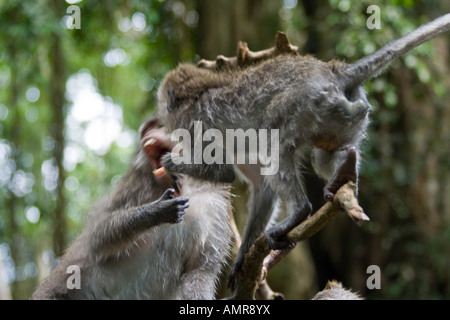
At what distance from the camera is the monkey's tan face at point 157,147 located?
373 cm

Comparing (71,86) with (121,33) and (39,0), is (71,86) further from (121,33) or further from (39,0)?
(39,0)

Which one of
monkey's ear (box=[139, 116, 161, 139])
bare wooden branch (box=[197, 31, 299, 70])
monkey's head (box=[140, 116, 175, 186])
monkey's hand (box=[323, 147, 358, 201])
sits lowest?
monkey's hand (box=[323, 147, 358, 201])

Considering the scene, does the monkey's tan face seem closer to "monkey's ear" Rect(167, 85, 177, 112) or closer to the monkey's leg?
"monkey's ear" Rect(167, 85, 177, 112)

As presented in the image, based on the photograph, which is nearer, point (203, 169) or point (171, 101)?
point (203, 169)

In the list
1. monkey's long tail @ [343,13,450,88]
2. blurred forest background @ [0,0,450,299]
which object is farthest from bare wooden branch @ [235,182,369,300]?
blurred forest background @ [0,0,450,299]

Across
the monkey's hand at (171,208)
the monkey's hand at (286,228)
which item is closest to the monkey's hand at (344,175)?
the monkey's hand at (286,228)

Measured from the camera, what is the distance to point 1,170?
12781 millimetres

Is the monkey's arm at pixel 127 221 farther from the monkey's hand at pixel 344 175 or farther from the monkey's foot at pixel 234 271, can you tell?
the monkey's hand at pixel 344 175

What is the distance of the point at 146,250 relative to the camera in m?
3.77

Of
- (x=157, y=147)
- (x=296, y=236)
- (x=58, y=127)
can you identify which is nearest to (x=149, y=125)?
(x=157, y=147)

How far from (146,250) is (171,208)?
715 millimetres

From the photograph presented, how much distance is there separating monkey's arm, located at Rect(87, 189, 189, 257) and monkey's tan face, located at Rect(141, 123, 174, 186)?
0.32 m

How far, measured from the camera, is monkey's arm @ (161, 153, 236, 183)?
11.6 ft

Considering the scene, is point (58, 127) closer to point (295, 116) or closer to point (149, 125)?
point (149, 125)
